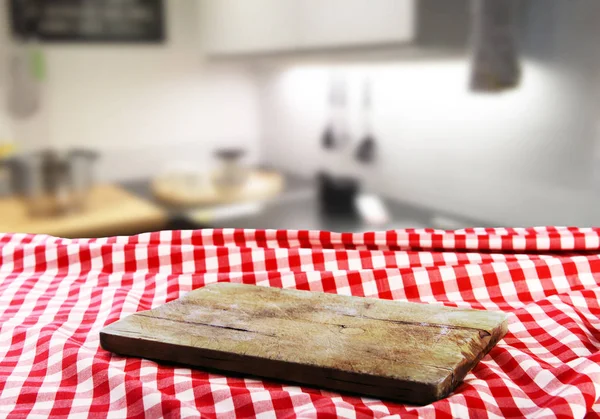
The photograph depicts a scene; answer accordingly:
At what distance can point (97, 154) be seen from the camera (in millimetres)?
2090

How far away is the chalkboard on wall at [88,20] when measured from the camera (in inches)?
77.2

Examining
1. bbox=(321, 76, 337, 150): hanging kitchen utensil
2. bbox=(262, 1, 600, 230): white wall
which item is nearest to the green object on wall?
bbox=(262, 1, 600, 230): white wall

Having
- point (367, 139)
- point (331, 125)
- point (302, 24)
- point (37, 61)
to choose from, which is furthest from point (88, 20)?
point (367, 139)

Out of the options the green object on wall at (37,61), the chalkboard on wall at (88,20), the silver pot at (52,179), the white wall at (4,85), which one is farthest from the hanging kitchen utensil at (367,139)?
the white wall at (4,85)

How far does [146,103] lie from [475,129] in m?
0.95

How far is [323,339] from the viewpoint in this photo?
598 millimetres

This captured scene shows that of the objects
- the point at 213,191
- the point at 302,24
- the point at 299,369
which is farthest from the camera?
the point at 213,191

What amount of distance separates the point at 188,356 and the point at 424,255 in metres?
0.37

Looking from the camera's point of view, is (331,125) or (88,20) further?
(331,125)

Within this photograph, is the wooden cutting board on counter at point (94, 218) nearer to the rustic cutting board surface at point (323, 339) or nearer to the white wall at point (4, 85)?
the white wall at point (4, 85)

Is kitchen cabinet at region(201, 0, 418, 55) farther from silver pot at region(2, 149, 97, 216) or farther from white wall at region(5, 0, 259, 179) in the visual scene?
silver pot at region(2, 149, 97, 216)

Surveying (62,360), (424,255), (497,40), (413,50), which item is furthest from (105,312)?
(497,40)

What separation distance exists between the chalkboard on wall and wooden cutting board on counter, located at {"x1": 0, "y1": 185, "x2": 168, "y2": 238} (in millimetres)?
440

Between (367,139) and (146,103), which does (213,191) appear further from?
(367,139)
